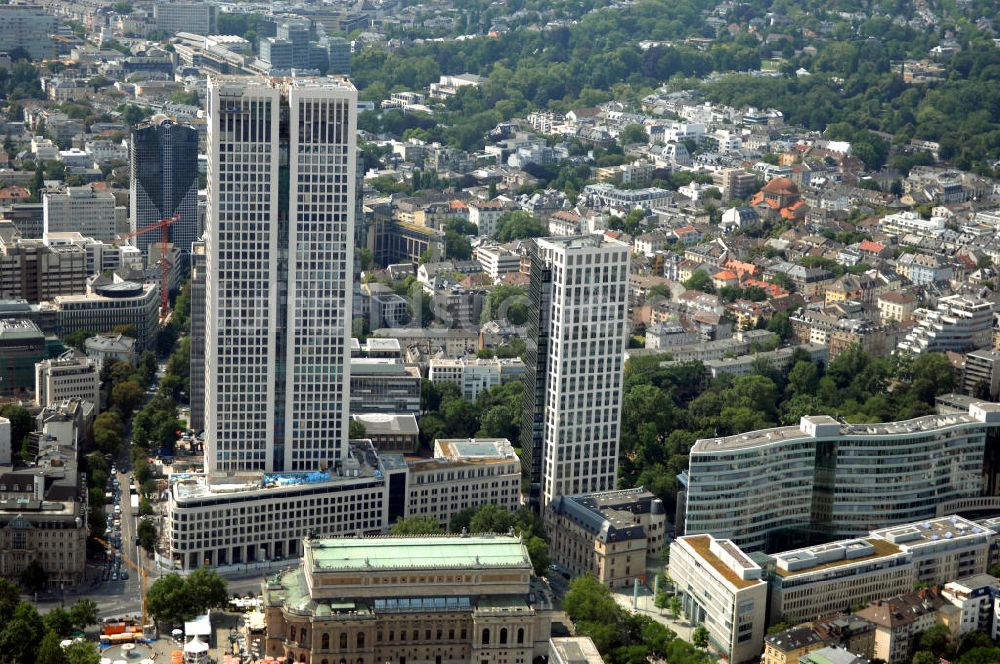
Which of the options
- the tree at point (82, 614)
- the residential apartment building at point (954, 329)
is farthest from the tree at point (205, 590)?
the residential apartment building at point (954, 329)

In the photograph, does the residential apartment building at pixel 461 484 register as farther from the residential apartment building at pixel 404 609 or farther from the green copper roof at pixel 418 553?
the residential apartment building at pixel 404 609

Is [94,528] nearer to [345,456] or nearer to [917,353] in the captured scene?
[345,456]

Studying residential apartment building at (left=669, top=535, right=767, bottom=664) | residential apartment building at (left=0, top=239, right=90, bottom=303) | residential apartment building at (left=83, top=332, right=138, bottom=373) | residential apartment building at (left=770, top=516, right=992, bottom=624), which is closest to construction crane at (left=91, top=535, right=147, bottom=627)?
residential apartment building at (left=83, top=332, right=138, bottom=373)

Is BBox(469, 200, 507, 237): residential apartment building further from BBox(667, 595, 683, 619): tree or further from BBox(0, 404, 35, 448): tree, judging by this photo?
BBox(667, 595, 683, 619): tree

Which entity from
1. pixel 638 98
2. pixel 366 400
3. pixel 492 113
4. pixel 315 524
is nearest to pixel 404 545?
pixel 315 524

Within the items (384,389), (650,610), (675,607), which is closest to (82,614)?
(650,610)

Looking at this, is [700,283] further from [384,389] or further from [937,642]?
[937,642]
